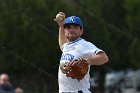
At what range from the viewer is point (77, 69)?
238 inches

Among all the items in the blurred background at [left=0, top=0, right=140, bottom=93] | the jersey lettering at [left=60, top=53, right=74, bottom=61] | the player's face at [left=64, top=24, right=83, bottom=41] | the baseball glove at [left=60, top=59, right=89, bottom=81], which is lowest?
the baseball glove at [left=60, top=59, right=89, bottom=81]

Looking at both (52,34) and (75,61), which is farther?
(52,34)

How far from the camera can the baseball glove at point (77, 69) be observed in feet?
19.7

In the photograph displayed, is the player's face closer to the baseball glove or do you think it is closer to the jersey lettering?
the jersey lettering

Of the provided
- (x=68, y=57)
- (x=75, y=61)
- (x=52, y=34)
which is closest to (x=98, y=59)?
(x=75, y=61)

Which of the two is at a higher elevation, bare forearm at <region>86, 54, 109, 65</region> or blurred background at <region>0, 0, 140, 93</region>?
blurred background at <region>0, 0, 140, 93</region>

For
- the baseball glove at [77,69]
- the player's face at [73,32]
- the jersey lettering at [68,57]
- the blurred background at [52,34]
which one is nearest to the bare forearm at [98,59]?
the baseball glove at [77,69]

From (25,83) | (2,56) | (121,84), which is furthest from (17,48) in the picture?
(121,84)

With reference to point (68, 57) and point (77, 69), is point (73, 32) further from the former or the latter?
point (77, 69)

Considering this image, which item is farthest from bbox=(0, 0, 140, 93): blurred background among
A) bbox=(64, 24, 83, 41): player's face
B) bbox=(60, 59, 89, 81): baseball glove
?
bbox=(60, 59, 89, 81): baseball glove

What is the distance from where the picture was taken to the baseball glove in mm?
6008

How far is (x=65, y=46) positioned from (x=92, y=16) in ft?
59.2

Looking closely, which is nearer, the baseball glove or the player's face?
the baseball glove

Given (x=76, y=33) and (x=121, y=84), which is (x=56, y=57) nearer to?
(x=121, y=84)
